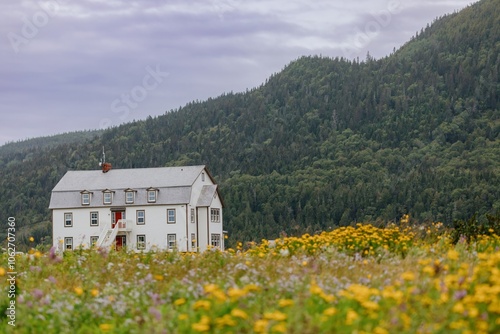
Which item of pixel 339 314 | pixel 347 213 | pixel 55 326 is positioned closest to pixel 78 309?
pixel 55 326

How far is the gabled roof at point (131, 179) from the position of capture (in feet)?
216

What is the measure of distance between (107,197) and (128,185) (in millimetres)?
1965

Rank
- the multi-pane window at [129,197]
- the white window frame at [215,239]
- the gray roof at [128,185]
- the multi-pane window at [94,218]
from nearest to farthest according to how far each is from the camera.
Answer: the gray roof at [128,185], the multi-pane window at [129,197], the white window frame at [215,239], the multi-pane window at [94,218]

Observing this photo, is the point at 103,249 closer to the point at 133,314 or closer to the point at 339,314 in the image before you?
the point at 133,314

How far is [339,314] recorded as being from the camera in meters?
9.20

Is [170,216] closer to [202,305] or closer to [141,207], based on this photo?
[141,207]

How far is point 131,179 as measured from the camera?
67.6 metres

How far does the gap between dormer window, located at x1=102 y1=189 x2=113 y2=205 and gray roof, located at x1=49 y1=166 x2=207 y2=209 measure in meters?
0.24

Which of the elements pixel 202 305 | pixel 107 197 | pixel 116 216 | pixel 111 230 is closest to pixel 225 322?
Answer: pixel 202 305

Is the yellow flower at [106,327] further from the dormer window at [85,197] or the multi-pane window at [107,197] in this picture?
the dormer window at [85,197]
